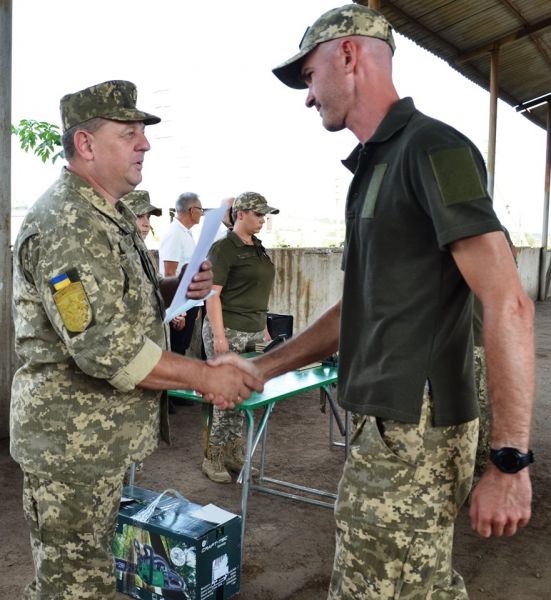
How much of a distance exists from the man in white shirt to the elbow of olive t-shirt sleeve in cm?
319

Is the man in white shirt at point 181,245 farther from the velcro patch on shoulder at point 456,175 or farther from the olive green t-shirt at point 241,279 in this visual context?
the velcro patch on shoulder at point 456,175

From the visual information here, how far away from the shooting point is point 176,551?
2.36 m

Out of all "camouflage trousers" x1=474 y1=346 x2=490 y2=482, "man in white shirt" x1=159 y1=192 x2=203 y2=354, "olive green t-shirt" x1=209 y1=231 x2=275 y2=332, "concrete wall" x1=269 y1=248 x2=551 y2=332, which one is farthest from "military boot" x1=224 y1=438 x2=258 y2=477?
"concrete wall" x1=269 y1=248 x2=551 y2=332

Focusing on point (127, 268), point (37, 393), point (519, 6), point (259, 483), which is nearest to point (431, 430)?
point (127, 268)

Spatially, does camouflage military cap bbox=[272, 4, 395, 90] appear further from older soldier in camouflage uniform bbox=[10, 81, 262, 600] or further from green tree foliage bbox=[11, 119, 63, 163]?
green tree foliage bbox=[11, 119, 63, 163]

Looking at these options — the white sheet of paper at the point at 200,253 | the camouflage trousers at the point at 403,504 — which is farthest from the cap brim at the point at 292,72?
the camouflage trousers at the point at 403,504

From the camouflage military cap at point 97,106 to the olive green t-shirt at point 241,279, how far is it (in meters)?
2.05

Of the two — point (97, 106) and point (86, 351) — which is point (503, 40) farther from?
point (86, 351)

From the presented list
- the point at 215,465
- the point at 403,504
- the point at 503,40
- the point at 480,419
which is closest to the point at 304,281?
the point at 215,465

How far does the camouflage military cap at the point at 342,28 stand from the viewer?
1492mm

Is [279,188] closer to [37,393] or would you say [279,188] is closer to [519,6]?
[519,6]

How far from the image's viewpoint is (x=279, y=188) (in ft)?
52.3

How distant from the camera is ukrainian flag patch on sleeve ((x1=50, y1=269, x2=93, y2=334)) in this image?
1569 millimetres

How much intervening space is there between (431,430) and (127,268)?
89cm
